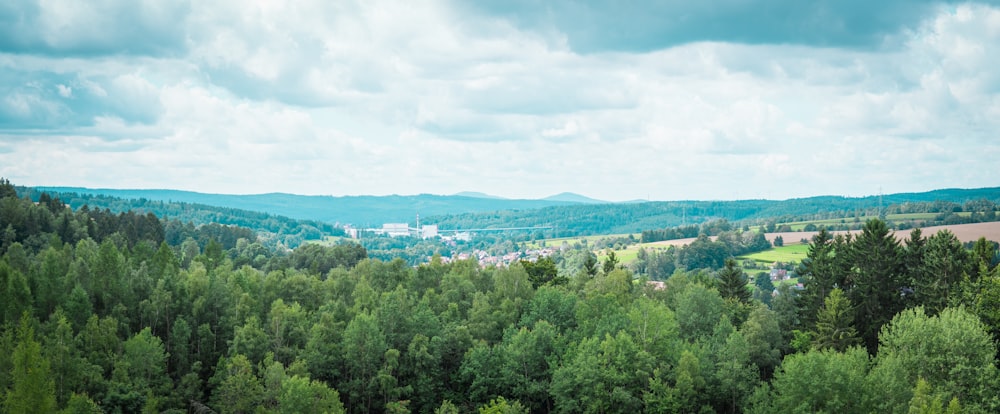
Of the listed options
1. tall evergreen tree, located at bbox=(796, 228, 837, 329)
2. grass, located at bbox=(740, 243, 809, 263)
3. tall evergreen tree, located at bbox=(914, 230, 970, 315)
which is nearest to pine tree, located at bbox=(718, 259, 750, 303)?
tall evergreen tree, located at bbox=(796, 228, 837, 329)

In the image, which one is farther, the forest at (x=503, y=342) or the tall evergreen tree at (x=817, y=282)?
the tall evergreen tree at (x=817, y=282)

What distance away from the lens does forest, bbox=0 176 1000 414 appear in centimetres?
6469

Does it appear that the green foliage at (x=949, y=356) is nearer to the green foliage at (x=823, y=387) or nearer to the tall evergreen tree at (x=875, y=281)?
the green foliage at (x=823, y=387)

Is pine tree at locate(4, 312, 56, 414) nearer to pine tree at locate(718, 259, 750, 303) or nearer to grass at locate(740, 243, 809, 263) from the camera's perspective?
pine tree at locate(718, 259, 750, 303)

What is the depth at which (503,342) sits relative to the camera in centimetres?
8206

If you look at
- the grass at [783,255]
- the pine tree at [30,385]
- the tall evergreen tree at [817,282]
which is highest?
the tall evergreen tree at [817,282]

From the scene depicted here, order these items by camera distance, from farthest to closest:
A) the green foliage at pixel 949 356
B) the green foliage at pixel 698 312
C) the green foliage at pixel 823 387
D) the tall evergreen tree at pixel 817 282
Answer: the green foliage at pixel 698 312 < the tall evergreen tree at pixel 817 282 < the green foliage at pixel 823 387 < the green foliage at pixel 949 356

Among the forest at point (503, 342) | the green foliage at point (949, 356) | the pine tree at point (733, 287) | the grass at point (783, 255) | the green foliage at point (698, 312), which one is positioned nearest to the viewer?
the green foliage at point (949, 356)

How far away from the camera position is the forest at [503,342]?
64688 mm

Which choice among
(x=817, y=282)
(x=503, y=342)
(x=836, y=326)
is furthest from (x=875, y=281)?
(x=503, y=342)

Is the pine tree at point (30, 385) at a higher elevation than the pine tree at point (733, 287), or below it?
below

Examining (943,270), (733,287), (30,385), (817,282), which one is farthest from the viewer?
(733,287)

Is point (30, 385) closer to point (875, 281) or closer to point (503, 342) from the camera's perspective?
point (503, 342)

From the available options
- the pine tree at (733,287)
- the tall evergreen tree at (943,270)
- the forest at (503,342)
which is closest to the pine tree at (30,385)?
the forest at (503,342)
